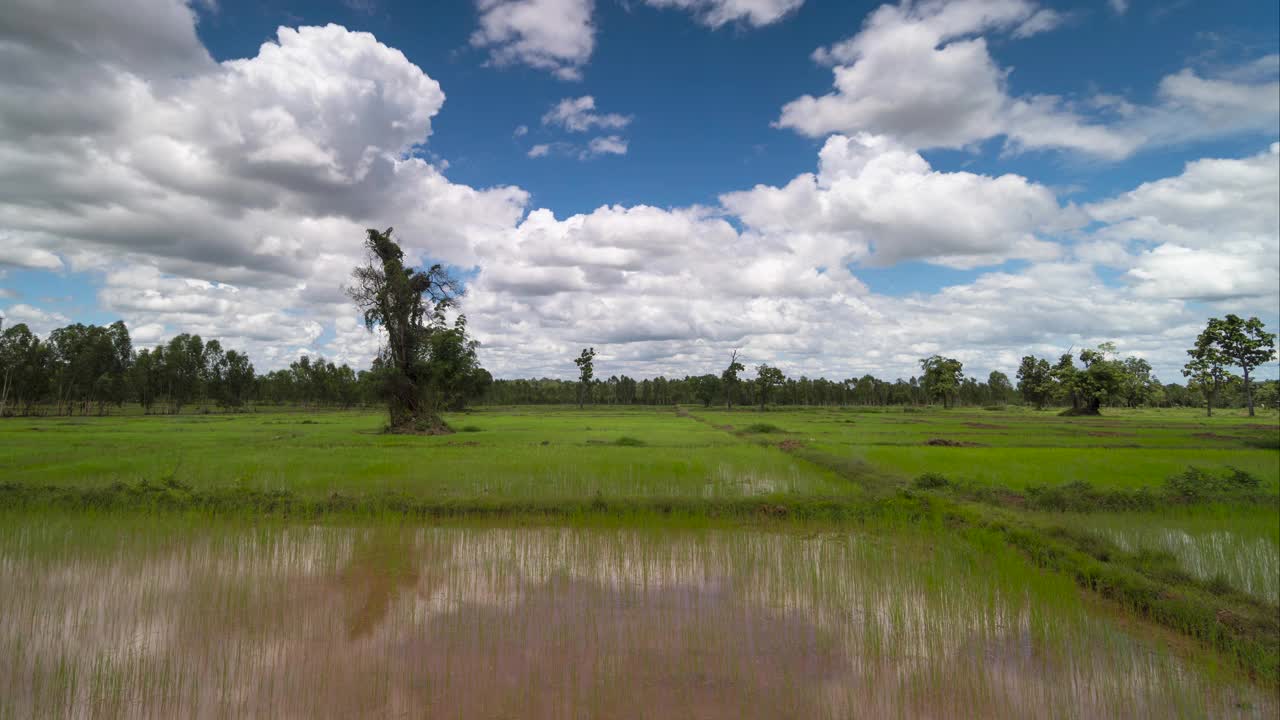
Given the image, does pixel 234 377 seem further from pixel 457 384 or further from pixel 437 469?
pixel 437 469

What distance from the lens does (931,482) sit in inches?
602

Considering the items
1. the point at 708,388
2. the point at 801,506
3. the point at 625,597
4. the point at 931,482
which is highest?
the point at 708,388

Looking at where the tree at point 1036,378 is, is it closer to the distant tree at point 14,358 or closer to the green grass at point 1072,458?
the green grass at point 1072,458

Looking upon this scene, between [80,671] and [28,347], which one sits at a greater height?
[28,347]

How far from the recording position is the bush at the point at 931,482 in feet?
49.7

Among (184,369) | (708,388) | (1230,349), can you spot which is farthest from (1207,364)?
(184,369)

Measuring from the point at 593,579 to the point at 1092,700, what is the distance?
594 cm

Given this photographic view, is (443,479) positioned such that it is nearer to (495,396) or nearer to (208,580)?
(208,580)

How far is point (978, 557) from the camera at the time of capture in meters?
9.49

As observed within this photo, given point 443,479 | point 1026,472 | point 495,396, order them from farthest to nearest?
point 495,396 < point 1026,472 < point 443,479

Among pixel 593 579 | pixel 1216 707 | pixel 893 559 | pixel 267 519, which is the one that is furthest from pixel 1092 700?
pixel 267 519

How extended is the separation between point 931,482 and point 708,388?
88920 mm

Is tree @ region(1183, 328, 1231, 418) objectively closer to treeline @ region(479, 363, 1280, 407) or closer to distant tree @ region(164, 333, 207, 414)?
treeline @ region(479, 363, 1280, 407)

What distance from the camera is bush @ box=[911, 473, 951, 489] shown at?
49.7 ft
